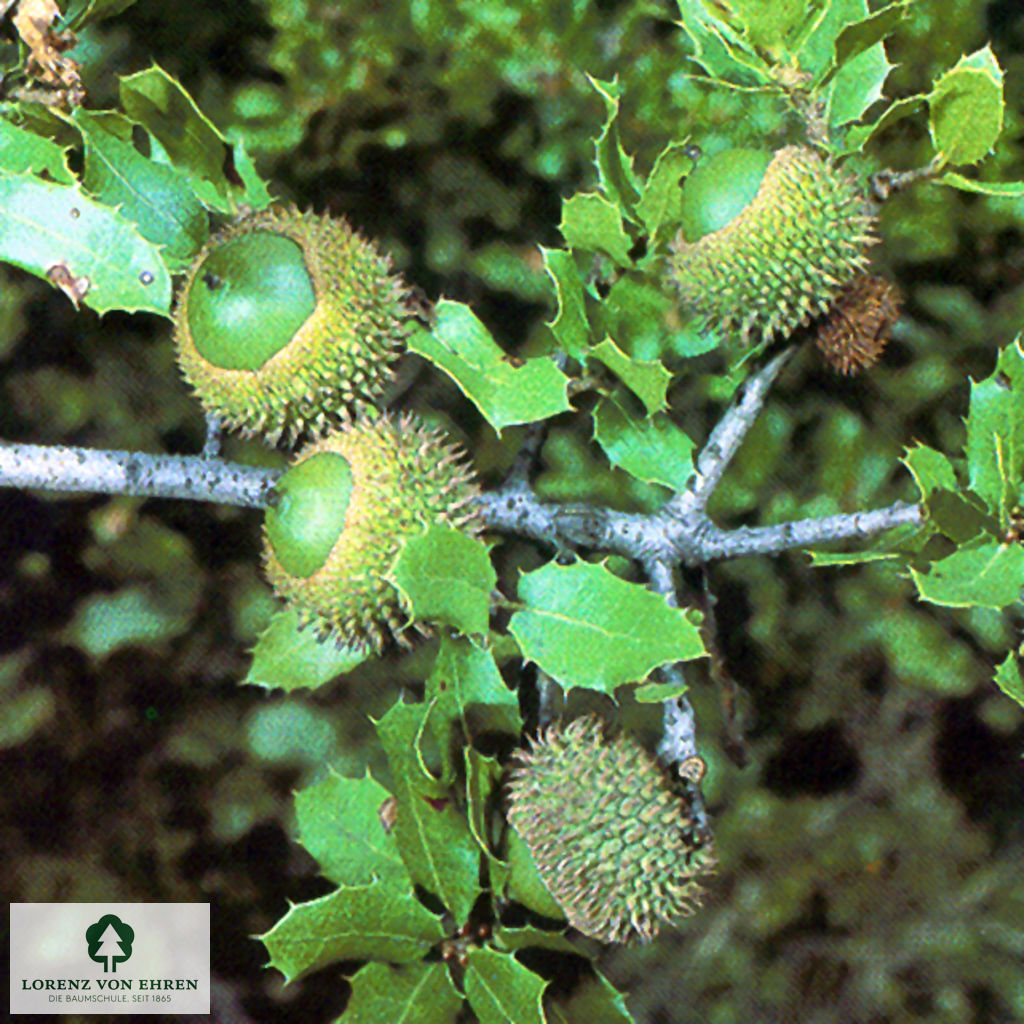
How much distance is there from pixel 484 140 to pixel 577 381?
1.22 ft

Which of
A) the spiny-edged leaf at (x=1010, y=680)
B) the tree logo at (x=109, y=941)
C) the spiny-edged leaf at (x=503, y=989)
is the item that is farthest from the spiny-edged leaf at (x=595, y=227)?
the tree logo at (x=109, y=941)

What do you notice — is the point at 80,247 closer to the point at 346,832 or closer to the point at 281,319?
the point at 281,319

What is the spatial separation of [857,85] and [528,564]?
54 centimetres

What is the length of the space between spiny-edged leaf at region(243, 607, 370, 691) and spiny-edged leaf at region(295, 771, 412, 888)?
3.7 inches

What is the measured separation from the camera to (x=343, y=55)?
101cm

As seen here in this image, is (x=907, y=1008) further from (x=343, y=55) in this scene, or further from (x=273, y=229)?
(x=343, y=55)

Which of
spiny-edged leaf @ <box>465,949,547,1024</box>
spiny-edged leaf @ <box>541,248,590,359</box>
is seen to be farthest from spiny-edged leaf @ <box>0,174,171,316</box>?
spiny-edged leaf @ <box>465,949,547,1024</box>

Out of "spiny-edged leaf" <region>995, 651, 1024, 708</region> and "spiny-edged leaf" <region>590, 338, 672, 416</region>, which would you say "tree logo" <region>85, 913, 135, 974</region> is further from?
"spiny-edged leaf" <region>995, 651, 1024, 708</region>

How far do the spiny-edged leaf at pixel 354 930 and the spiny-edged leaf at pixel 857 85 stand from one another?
722 millimetres

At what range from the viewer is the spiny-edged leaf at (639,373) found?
72cm

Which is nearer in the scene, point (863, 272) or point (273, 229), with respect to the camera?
point (273, 229)

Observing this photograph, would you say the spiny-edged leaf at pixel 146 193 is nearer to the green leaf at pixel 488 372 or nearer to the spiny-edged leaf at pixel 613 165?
the green leaf at pixel 488 372

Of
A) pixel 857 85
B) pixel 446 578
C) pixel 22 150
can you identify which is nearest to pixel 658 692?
pixel 446 578

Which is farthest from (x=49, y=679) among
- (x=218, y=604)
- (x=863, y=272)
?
(x=863, y=272)
